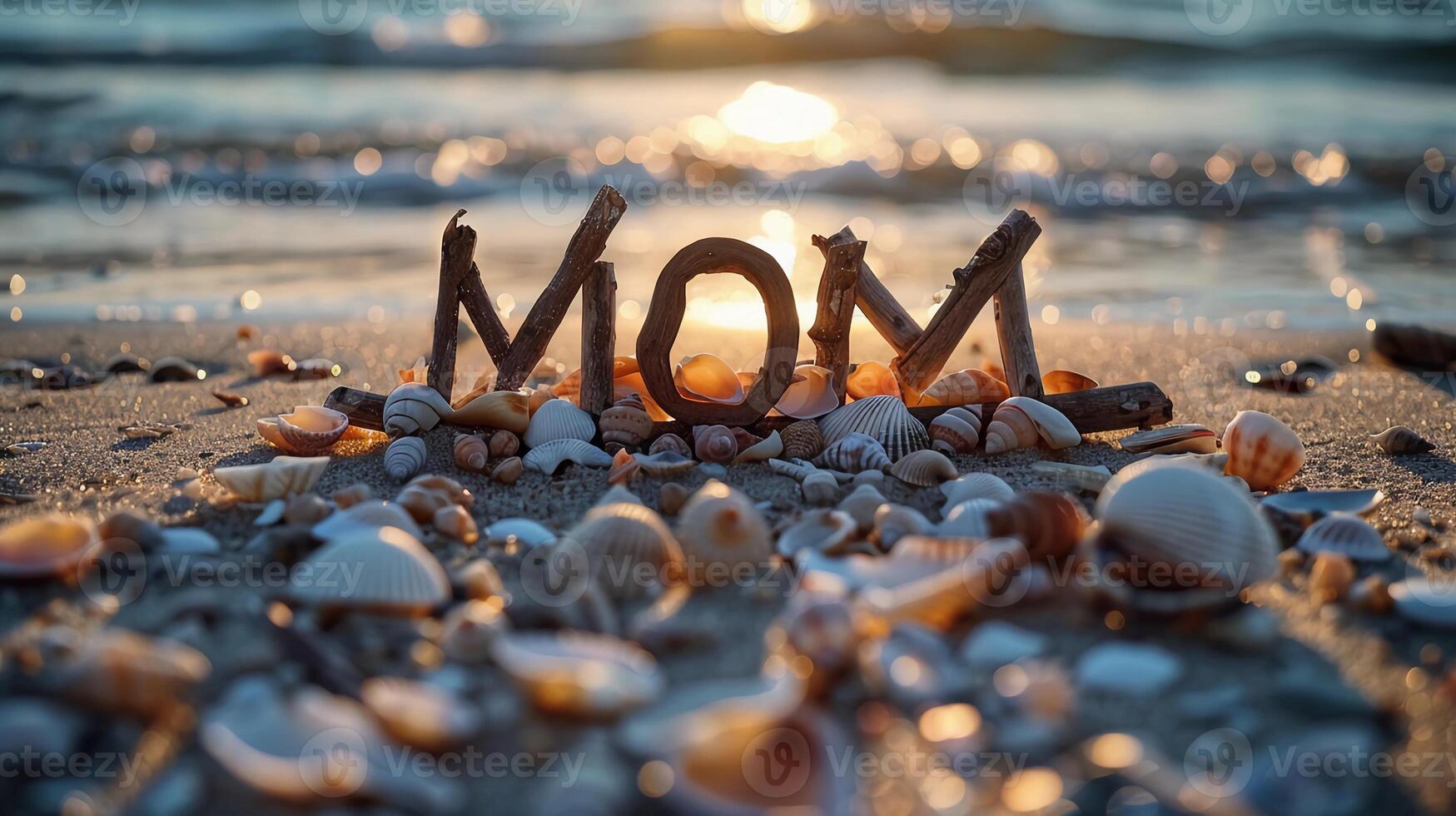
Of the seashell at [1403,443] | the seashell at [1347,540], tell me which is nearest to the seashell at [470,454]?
the seashell at [1347,540]

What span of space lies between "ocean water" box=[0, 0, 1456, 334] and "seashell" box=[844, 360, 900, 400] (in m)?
3.10

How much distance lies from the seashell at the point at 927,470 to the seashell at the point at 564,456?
1.06 metres

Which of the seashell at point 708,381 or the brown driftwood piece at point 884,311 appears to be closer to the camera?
the seashell at point 708,381

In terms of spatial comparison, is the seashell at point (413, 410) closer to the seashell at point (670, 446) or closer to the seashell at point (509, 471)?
the seashell at point (509, 471)

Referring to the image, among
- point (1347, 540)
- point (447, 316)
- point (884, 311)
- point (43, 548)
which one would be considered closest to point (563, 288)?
point (447, 316)

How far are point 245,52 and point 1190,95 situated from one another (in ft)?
55.9

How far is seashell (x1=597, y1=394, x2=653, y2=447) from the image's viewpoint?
13.2ft

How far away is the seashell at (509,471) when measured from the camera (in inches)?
150

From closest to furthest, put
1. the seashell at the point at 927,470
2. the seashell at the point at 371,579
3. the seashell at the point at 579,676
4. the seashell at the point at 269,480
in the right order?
the seashell at the point at 579,676
the seashell at the point at 371,579
the seashell at the point at 269,480
the seashell at the point at 927,470

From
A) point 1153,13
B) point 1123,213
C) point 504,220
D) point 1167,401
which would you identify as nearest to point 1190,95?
point 1153,13

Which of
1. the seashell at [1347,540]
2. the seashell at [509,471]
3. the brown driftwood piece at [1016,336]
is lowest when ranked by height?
the seashell at [509,471]

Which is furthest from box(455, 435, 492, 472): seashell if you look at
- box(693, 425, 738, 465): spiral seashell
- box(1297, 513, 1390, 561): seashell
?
box(1297, 513, 1390, 561): seashell

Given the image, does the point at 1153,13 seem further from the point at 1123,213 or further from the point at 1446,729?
the point at 1446,729

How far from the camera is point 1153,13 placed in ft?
77.2
